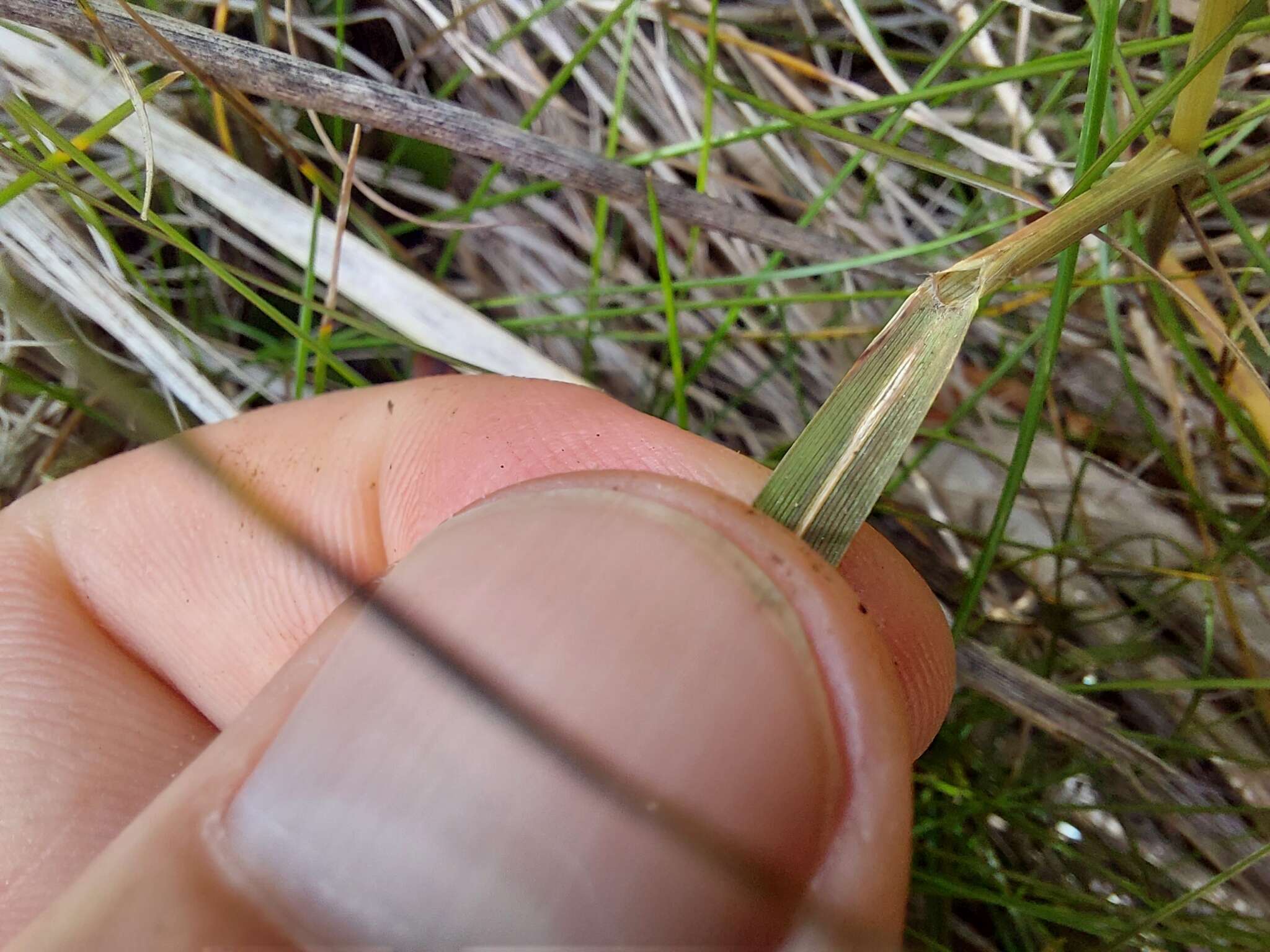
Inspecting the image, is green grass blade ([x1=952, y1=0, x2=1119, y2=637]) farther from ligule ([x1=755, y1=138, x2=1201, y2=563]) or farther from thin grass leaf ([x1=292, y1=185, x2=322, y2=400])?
thin grass leaf ([x1=292, y1=185, x2=322, y2=400])

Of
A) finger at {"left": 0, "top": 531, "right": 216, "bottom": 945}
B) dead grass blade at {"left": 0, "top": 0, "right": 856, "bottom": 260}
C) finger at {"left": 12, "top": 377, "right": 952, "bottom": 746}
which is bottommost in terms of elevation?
finger at {"left": 0, "top": 531, "right": 216, "bottom": 945}

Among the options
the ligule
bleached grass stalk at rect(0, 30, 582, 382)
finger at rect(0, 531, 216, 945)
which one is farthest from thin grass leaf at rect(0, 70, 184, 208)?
the ligule

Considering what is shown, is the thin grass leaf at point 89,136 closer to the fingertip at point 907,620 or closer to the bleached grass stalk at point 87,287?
the bleached grass stalk at point 87,287

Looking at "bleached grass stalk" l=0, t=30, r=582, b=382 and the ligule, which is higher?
the ligule

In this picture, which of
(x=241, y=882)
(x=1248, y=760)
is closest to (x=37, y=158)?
(x=241, y=882)

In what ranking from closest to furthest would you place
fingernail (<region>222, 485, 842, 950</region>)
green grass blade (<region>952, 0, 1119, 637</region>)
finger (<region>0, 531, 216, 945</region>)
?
fingernail (<region>222, 485, 842, 950</region>)
green grass blade (<region>952, 0, 1119, 637</region>)
finger (<region>0, 531, 216, 945</region>)

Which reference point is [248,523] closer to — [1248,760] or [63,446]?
[63,446]

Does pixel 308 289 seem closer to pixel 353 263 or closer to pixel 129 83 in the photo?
pixel 353 263

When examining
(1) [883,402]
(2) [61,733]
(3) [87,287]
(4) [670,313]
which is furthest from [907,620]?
(3) [87,287]
